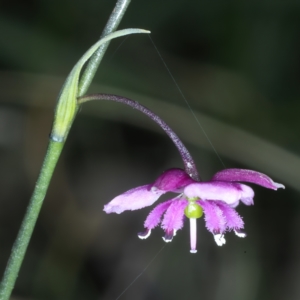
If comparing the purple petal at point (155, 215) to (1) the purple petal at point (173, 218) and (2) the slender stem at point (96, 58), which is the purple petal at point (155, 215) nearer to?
(1) the purple petal at point (173, 218)

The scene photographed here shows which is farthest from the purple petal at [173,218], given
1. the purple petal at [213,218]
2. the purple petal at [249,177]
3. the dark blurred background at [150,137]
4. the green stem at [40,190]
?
the dark blurred background at [150,137]

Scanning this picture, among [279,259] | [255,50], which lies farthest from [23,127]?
[279,259]

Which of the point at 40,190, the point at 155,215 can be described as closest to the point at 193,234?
the point at 155,215

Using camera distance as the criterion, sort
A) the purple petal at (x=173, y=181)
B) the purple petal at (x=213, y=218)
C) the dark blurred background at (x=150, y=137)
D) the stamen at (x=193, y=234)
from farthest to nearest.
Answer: the dark blurred background at (x=150, y=137) < the purple petal at (x=213, y=218) < the stamen at (x=193, y=234) < the purple petal at (x=173, y=181)

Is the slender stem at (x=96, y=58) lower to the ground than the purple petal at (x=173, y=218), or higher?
higher

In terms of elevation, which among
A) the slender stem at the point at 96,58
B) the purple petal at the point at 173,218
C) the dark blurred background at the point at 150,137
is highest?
the slender stem at the point at 96,58
